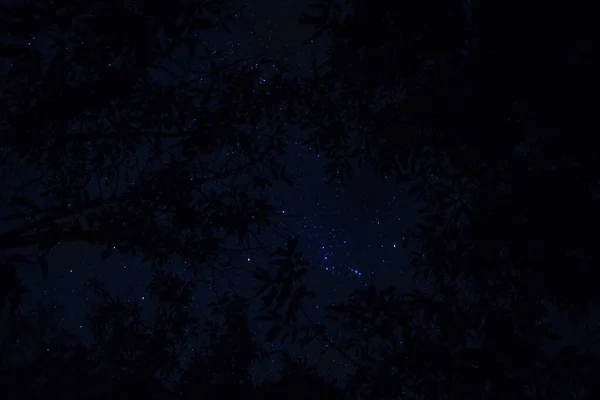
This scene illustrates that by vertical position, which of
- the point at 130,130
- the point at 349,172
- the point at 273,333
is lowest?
the point at 273,333

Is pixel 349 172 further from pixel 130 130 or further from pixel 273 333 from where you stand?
pixel 130 130

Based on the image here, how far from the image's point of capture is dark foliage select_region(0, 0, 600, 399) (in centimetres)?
248

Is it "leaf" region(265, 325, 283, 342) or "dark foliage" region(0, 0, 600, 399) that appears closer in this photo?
"dark foliage" region(0, 0, 600, 399)

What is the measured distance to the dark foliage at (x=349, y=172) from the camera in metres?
2.48

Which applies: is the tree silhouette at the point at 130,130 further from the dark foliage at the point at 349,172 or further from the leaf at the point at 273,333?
the leaf at the point at 273,333

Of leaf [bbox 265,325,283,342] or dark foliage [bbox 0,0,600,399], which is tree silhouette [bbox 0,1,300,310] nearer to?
dark foliage [bbox 0,0,600,399]

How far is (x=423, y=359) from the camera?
A: 8.60 ft

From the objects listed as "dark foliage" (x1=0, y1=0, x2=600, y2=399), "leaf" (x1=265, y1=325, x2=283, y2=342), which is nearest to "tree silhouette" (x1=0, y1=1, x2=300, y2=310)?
"dark foliage" (x1=0, y1=0, x2=600, y2=399)

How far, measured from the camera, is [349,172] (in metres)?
3.54

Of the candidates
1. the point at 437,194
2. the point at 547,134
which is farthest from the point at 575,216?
the point at 437,194

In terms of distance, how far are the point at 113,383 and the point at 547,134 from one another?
2815 mm

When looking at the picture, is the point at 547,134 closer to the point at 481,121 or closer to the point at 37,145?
the point at 481,121

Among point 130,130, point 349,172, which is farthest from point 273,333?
point 130,130

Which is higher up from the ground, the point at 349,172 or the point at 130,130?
the point at 349,172
